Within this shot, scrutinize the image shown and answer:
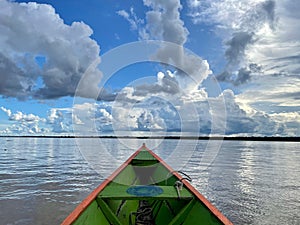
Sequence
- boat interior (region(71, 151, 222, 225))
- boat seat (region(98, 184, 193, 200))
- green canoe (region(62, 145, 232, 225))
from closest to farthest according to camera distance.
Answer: green canoe (region(62, 145, 232, 225)) → boat interior (region(71, 151, 222, 225)) → boat seat (region(98, 184, 193, 200))

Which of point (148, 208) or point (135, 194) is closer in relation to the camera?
point (135, 194)

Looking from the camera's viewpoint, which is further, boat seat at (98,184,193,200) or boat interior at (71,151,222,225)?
boat seat at (98,184,193,200)

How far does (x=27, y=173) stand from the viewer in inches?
611

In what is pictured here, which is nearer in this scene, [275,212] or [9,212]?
[9,212]

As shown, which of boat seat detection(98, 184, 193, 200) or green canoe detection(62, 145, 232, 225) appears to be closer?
green canoe detection(62, 145, 232, 225)

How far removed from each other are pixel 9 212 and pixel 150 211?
5.10 m

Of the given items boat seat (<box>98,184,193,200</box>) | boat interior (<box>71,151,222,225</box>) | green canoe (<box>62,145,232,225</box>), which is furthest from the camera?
boat seat (<box>98,184,193,200</box>)

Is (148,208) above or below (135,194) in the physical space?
below

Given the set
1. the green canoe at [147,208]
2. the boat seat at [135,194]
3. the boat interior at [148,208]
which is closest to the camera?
the green canoe at [147,208]

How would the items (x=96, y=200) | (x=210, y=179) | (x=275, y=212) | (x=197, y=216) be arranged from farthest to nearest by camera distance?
(x=210, y=179) → (x=275, y=212) → (x=96, y=200) → (x=197, y=216)

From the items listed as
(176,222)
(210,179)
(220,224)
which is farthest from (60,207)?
(210,179)

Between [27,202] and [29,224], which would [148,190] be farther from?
[27,202]

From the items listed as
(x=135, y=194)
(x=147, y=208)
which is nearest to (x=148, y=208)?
(x=147, y=208)

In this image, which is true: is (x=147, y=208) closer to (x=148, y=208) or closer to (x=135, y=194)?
(x=148, y=208)
